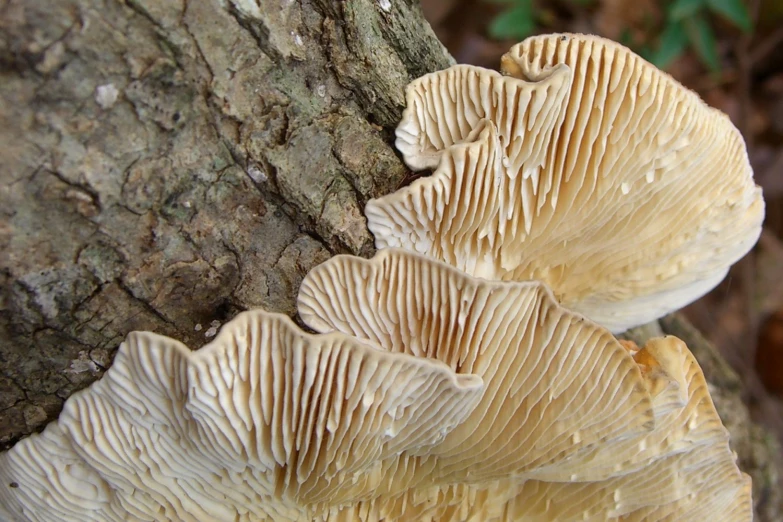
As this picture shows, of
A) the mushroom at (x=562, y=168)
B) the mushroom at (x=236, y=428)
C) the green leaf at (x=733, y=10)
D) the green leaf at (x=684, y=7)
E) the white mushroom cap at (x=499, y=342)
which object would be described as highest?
the green leaf at (x=733, y=10)

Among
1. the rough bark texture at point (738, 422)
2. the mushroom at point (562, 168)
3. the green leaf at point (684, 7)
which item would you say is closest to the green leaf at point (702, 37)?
the green leaf at point (684, 7)

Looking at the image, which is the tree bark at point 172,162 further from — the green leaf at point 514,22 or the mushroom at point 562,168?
the green leaf at point 514,22

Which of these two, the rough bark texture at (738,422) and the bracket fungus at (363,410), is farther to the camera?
the rough bark texture at (738,422)

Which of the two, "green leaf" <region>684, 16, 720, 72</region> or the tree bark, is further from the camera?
"green leaf" <region>684, 16, 720, 72</region>

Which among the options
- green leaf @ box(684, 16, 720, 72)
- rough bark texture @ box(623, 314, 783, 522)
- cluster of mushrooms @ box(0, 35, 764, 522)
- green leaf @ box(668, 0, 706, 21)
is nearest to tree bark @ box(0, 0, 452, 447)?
cluster of mushrooms @ box(0, 35, 764, 522)

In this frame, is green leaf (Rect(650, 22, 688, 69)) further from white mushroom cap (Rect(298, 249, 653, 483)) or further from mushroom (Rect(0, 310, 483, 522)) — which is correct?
mushroom (Rect(0, 310, 483, 522))

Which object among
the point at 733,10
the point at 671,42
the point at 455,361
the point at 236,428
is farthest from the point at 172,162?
the point at 671,42
